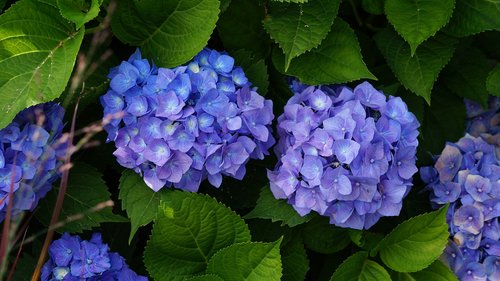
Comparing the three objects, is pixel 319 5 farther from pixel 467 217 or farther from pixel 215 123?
pixel 467 217

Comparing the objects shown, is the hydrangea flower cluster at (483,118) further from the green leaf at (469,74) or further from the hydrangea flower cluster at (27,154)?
the hydrangea flower cluster at (27,154)

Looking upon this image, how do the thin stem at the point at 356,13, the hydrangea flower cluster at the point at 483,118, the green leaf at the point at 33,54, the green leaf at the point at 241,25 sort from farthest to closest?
the hydrangea flower cluster at the point at 483,118
the thin stem at the point at 356,13
the green leaf at the point at 241,25
the green leaf at the point at 33,54

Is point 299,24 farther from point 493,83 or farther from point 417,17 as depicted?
point 493,83

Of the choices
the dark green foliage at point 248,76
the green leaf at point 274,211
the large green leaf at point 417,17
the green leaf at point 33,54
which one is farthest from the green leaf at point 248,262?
the large green leaf at point 417,17

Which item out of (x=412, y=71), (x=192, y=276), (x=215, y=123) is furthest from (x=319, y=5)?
(x=192, y=276)

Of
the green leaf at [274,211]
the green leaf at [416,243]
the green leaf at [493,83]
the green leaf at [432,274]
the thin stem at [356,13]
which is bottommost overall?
the green leaf at [432,274]

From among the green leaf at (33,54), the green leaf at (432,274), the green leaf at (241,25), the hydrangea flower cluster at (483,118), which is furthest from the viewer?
the hydrangea flower cluster at (483,118)
